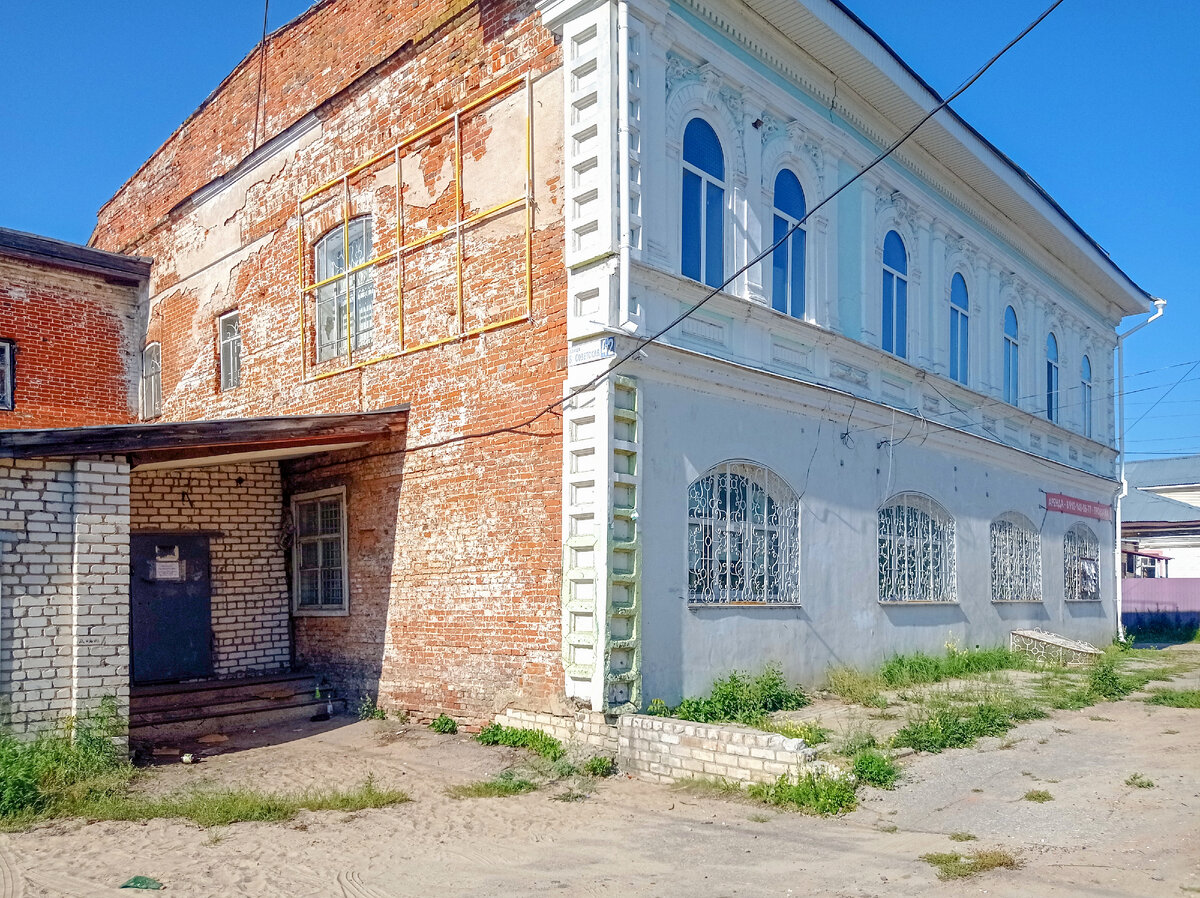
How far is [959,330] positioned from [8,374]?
14163 mm

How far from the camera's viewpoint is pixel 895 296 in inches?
537

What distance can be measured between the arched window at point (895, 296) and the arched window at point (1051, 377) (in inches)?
251

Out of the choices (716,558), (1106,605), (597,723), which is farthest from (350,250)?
(1106,605)

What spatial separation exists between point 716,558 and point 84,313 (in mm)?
11456

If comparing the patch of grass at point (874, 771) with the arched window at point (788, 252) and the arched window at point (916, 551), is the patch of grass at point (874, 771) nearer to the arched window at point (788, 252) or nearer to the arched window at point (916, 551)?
the arched window at point (916, 551)

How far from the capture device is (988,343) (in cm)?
1622

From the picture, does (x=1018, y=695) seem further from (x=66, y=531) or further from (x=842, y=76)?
(x=66, y=531)

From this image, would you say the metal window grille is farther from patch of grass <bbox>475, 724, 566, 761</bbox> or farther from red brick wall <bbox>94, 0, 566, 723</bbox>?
patch of grass <bbox>475, 724, 566, 761</bbox>

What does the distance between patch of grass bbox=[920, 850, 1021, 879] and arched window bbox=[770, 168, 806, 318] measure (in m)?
6.47

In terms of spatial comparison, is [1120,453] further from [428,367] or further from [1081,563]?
[428,367]

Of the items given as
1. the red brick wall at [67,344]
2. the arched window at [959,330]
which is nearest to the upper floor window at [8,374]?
the red brick wall at [67,344]

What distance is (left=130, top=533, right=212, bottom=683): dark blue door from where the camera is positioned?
11523mm

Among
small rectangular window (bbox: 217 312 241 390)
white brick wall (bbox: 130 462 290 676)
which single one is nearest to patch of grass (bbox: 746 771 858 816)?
white brick wall (bbox: 130 462 290 676)

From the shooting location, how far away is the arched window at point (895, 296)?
13406 mm
